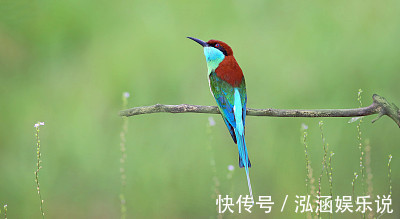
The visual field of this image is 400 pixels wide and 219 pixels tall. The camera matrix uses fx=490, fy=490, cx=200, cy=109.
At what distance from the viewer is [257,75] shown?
231 centimetres

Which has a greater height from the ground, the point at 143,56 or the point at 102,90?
the point at 143,56

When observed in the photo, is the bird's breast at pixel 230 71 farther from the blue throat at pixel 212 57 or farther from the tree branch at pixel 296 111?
the tree branch at pixel 296 111

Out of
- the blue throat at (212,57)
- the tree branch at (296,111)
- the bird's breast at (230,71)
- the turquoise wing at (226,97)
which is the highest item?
the blue throat at (212,57)

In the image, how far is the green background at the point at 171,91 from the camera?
1939mm

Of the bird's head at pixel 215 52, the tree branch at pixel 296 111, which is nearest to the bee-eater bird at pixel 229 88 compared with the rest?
the bird's head at pixel 215 52

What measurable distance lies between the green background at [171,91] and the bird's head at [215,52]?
0.12m

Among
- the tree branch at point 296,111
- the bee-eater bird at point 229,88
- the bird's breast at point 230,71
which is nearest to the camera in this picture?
the tree branch at point 296,111

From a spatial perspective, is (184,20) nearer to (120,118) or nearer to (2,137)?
(120,118)

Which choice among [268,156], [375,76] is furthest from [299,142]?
[375,76]

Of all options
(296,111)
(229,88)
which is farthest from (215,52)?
(296,111)

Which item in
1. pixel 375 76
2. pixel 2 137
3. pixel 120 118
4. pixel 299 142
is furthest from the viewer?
pixel 375 76

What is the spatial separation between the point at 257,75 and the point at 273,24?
0.29m

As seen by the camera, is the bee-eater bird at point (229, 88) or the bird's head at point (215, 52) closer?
the bee-eater bird at point (229, 88)

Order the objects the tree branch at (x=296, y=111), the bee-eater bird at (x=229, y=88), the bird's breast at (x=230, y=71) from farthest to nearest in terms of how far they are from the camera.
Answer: the bird's breast at (x=230, y=71)
the bee-eater bird at (x=229, y=88)
the tree branch at (x=296, y=111)
